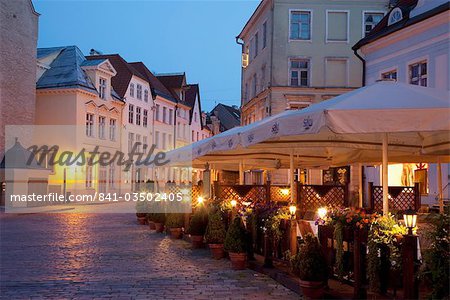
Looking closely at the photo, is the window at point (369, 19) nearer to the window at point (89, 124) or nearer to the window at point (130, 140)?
the window at point (89, 124)

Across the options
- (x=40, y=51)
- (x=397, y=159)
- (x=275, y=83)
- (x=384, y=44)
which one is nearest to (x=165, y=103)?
Answer: (x=40, y=51)

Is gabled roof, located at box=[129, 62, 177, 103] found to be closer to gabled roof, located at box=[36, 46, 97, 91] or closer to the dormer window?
gabled roof, located at box=[36, 46, 97, 91]

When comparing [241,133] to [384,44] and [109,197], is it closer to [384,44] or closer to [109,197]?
[384,44]

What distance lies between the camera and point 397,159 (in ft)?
43.7

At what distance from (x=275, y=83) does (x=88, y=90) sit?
14129 mm

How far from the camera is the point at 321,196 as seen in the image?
13312 mm

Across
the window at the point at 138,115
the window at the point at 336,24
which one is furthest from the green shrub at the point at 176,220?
the window at the point at 138,115

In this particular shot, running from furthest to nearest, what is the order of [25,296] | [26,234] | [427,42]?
[427,42], [26,234], [25,296]

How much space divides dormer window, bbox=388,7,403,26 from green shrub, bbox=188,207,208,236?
48.8 ft

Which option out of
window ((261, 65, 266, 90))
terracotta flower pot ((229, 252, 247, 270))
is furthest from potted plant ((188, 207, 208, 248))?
window ((261, 65, 266, 90))

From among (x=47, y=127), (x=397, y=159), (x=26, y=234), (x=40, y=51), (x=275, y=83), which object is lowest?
(x=26, y=234)

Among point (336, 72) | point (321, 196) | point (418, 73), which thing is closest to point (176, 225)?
point (321, 196)

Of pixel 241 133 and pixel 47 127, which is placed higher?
pixel 47 127

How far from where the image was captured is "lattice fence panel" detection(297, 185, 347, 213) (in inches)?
523
